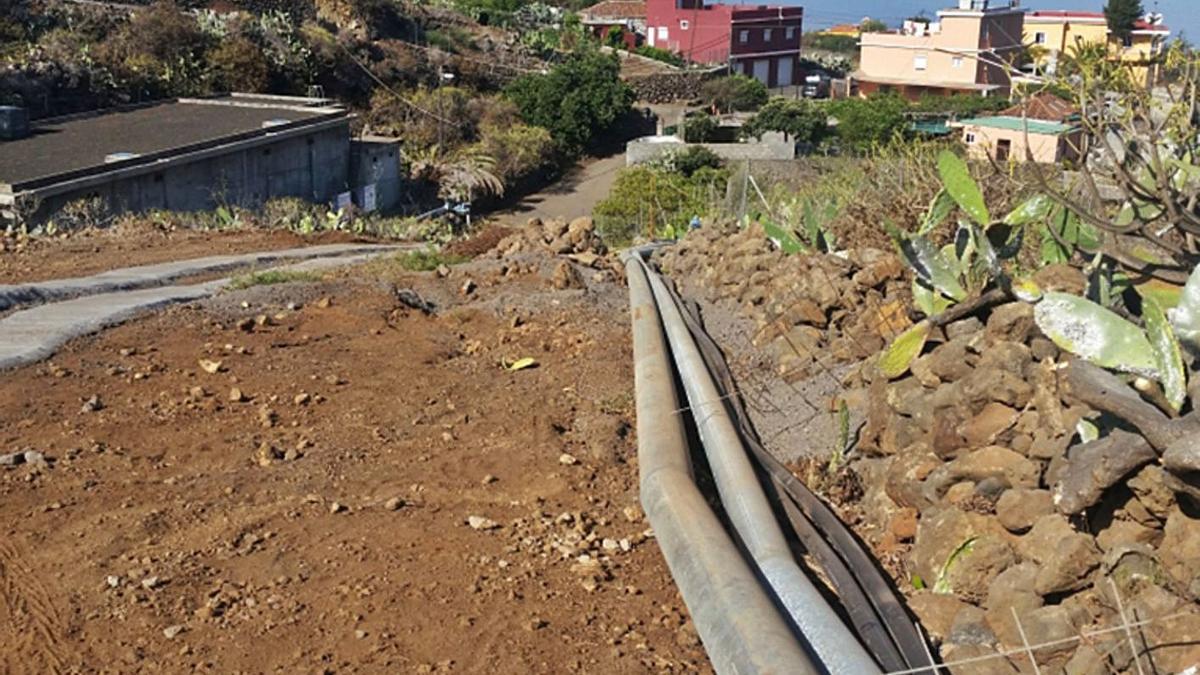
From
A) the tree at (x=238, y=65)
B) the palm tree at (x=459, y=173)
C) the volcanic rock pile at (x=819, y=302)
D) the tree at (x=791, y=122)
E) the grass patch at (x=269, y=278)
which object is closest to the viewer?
the volcanic rock pile at (x=819, y=302)

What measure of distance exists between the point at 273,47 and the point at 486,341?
31129 mm

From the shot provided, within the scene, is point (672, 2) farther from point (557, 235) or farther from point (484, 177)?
point (557, 235)

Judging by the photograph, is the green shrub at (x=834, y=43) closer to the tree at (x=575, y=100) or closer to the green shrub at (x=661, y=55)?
the green shrub at (x=661, y=55)

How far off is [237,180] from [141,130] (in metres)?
3.41

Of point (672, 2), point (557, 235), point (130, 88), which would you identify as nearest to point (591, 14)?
point (672, 2)

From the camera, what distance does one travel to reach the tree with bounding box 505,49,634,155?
41.5 m

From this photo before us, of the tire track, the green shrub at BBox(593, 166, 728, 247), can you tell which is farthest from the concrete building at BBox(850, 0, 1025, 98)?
the tire track

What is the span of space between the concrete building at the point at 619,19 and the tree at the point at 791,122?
18.4 meters

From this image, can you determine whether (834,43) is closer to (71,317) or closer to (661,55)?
(661,55)

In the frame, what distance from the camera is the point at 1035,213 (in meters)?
6.83

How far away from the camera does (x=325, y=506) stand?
571 cm

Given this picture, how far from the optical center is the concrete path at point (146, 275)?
9758mm

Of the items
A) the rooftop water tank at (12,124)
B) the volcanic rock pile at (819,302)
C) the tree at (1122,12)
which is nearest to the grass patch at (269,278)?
the volcanic rock pile at (819,302)

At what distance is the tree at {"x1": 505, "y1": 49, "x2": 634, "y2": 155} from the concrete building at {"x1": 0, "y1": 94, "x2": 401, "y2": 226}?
11.5 meters
